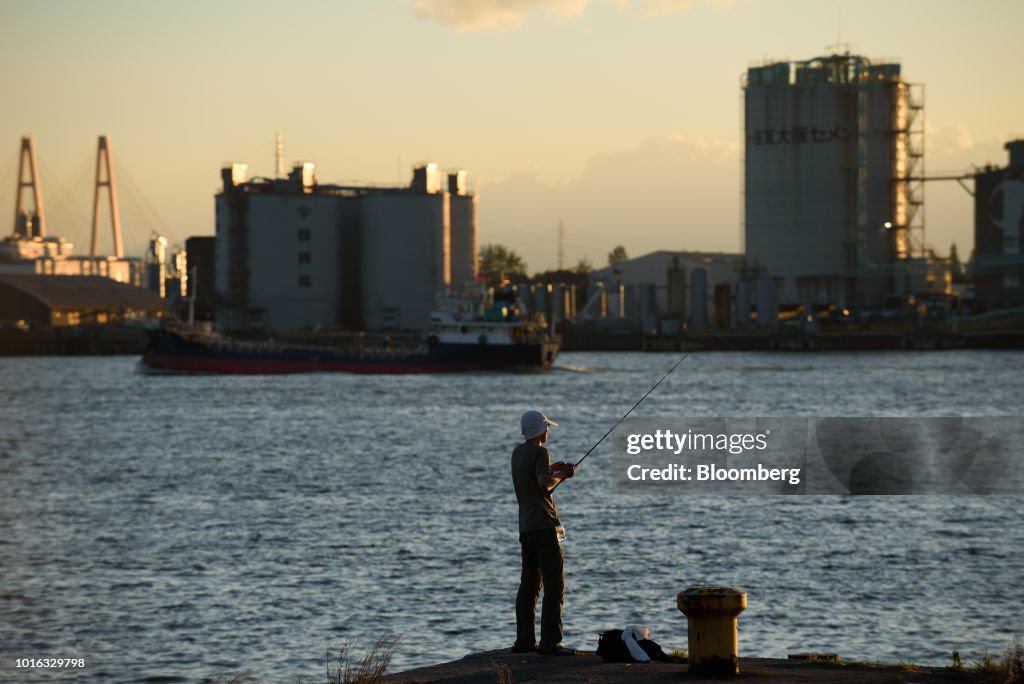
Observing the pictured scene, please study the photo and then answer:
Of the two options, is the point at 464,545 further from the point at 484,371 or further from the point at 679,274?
the point at 679,274

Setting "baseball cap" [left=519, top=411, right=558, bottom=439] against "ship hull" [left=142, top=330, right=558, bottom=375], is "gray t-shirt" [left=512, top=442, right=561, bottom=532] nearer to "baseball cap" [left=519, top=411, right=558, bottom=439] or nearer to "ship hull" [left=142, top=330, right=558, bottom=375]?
"baseball cap" [left=519, top=411, right=558, bottom=439]

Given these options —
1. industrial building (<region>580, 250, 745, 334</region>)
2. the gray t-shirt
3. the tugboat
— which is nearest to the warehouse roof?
industrial building (<region>580, 250, 745, 334</region>)

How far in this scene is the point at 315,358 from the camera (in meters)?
104

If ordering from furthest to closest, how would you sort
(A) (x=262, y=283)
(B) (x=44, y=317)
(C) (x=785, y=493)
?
(B) (x=44, y=317) < (A) (x=262, y=283) < (C) (x=785, y=493)

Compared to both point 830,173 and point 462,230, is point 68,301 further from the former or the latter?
point 830,173

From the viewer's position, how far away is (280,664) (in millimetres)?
18141

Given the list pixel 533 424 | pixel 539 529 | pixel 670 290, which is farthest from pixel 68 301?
pixel 533 424

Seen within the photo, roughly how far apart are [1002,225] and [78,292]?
303 feet

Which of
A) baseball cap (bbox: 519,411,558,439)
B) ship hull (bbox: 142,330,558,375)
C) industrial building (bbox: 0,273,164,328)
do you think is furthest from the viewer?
industrial building (bbox: 0,273,164,328)

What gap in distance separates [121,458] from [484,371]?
2135 inches

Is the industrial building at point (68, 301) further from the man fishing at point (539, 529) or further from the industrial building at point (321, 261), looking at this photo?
the man fishing at point (539, 529)

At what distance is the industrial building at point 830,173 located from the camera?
119 m

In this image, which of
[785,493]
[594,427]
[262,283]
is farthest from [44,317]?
[785,493]

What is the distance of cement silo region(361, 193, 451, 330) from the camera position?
126 m
